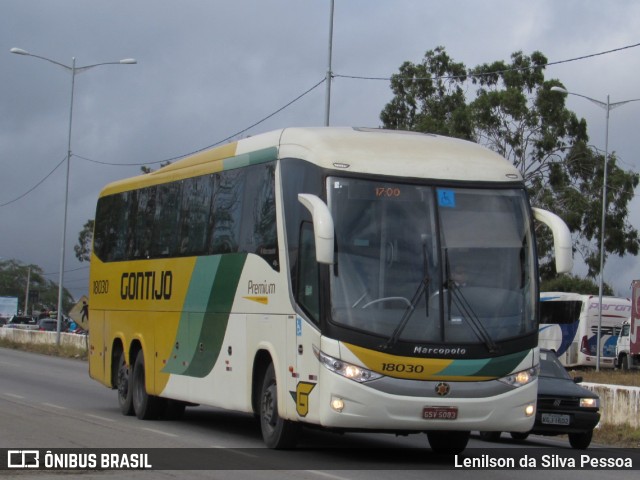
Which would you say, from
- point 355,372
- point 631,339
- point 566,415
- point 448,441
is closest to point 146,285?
point 448,441

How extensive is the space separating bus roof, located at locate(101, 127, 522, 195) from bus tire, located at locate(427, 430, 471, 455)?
328 cm

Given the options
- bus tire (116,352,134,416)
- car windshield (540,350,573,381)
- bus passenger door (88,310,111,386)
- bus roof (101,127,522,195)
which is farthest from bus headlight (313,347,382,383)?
bus passenger door (88,310,111,386)

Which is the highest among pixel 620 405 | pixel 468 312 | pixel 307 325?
pixel 468 312

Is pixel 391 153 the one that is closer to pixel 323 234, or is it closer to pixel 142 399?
pixel 323 234

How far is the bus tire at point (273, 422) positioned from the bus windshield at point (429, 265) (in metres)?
1.89

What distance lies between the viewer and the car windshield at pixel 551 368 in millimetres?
20141

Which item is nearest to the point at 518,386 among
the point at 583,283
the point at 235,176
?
the point at 235,176

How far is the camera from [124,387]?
68.6 feet

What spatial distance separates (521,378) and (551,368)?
6.79m

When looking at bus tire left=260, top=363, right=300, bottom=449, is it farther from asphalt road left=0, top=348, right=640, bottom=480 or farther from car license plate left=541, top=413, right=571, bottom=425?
car license plate left=541, top=413, right=571, bottom=425

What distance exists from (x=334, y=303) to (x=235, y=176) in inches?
159

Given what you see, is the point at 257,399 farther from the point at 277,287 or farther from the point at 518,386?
the point at 518,386

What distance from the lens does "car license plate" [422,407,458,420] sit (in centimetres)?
1317

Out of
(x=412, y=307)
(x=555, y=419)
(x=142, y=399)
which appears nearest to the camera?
(x=412, y=307)
